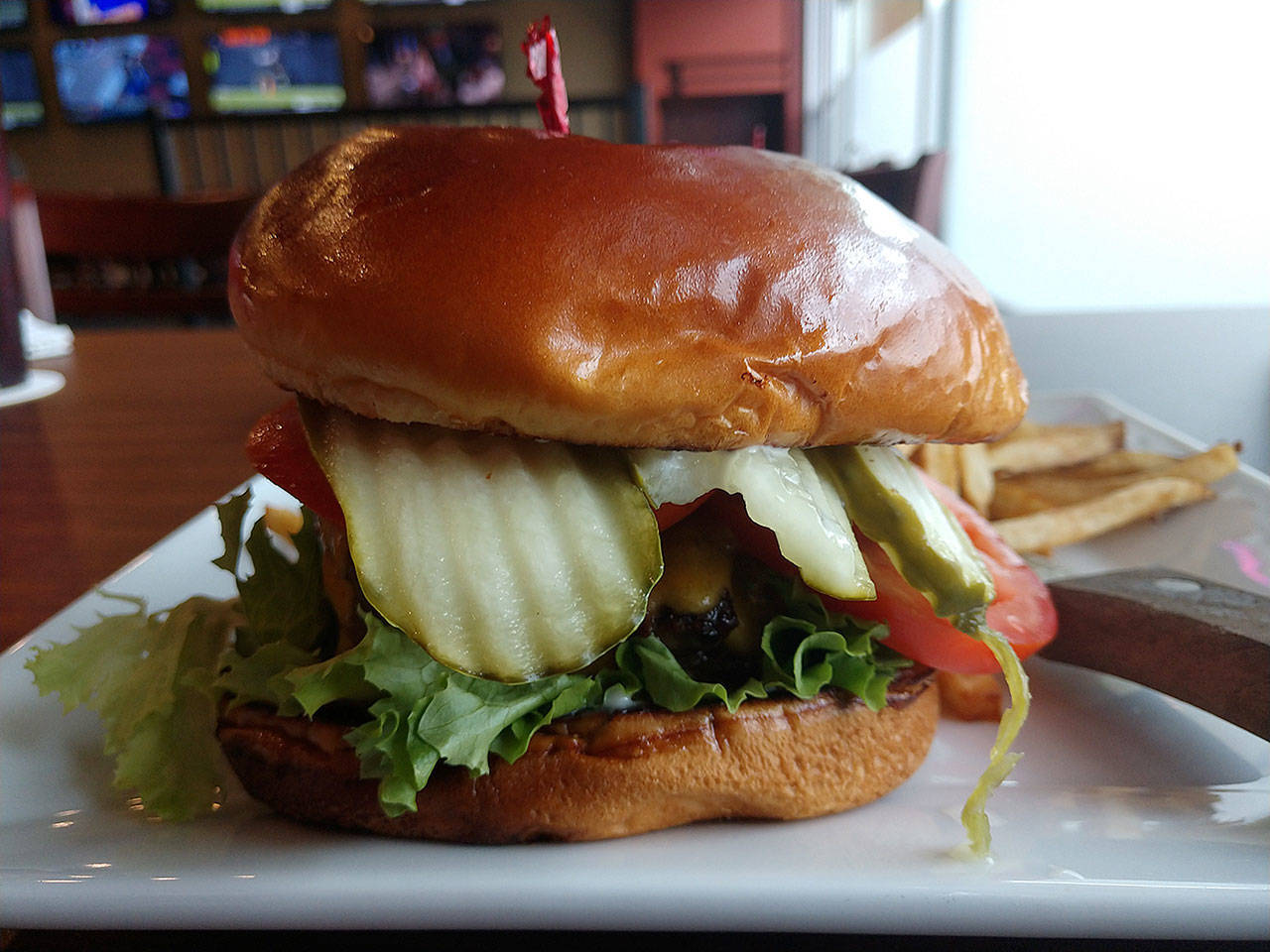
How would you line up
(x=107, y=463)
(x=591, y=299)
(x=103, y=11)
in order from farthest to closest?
(x=103, y=11) → (x=107, y=463) → (x=591, y=299)

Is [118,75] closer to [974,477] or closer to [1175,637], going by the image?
[974,477]

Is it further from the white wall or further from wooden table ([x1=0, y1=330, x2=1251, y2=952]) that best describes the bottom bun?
the white wall

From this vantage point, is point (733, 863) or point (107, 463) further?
point (107, 463)

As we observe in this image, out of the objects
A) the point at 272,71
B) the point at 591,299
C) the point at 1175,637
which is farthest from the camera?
the point at 272,71

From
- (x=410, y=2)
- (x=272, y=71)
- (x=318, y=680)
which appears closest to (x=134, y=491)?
(x=318, y=680)

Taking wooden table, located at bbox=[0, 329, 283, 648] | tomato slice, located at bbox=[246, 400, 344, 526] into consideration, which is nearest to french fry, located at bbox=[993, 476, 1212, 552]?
tomato slice, located at bbox=[246, 400, 344, 526]

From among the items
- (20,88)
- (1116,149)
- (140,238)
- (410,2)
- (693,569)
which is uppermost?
(410,2)

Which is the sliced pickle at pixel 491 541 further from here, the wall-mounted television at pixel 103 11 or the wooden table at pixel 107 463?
the wall-mounted television at pixel 103 11
